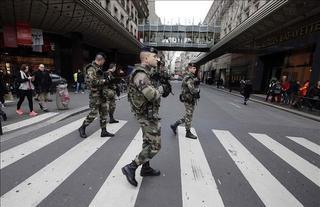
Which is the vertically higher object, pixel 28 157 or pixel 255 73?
pixel 255 73

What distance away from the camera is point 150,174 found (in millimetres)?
3561

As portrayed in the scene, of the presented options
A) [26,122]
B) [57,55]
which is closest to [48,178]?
[26,122]

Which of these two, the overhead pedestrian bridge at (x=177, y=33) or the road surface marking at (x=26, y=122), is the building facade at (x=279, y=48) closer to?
the overhead pedestrian bridge at (x=177, y=33)

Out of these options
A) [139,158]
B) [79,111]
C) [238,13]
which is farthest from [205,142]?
[238,13]

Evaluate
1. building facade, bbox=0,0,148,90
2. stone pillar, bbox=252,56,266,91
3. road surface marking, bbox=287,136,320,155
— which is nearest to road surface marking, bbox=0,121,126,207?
road surface marking, bbox=287,136,320,155

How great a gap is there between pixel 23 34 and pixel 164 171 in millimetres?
13274

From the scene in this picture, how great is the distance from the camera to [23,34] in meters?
12.5

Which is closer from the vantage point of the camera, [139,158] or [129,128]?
[139,158]

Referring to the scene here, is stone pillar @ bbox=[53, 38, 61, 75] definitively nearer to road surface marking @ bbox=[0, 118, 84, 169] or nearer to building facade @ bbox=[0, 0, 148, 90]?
building facade @ bbox=[0, 0, 148, 90]

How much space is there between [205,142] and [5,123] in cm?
614

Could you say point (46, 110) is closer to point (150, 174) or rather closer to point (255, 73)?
point (150, 174)

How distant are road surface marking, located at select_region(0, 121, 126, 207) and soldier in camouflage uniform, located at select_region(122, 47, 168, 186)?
1.15 metres

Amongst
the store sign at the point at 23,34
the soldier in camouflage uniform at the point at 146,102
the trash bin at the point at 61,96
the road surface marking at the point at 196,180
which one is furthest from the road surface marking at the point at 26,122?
the store sign at the point at 23,34

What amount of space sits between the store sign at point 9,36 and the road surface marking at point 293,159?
47.0 feet
